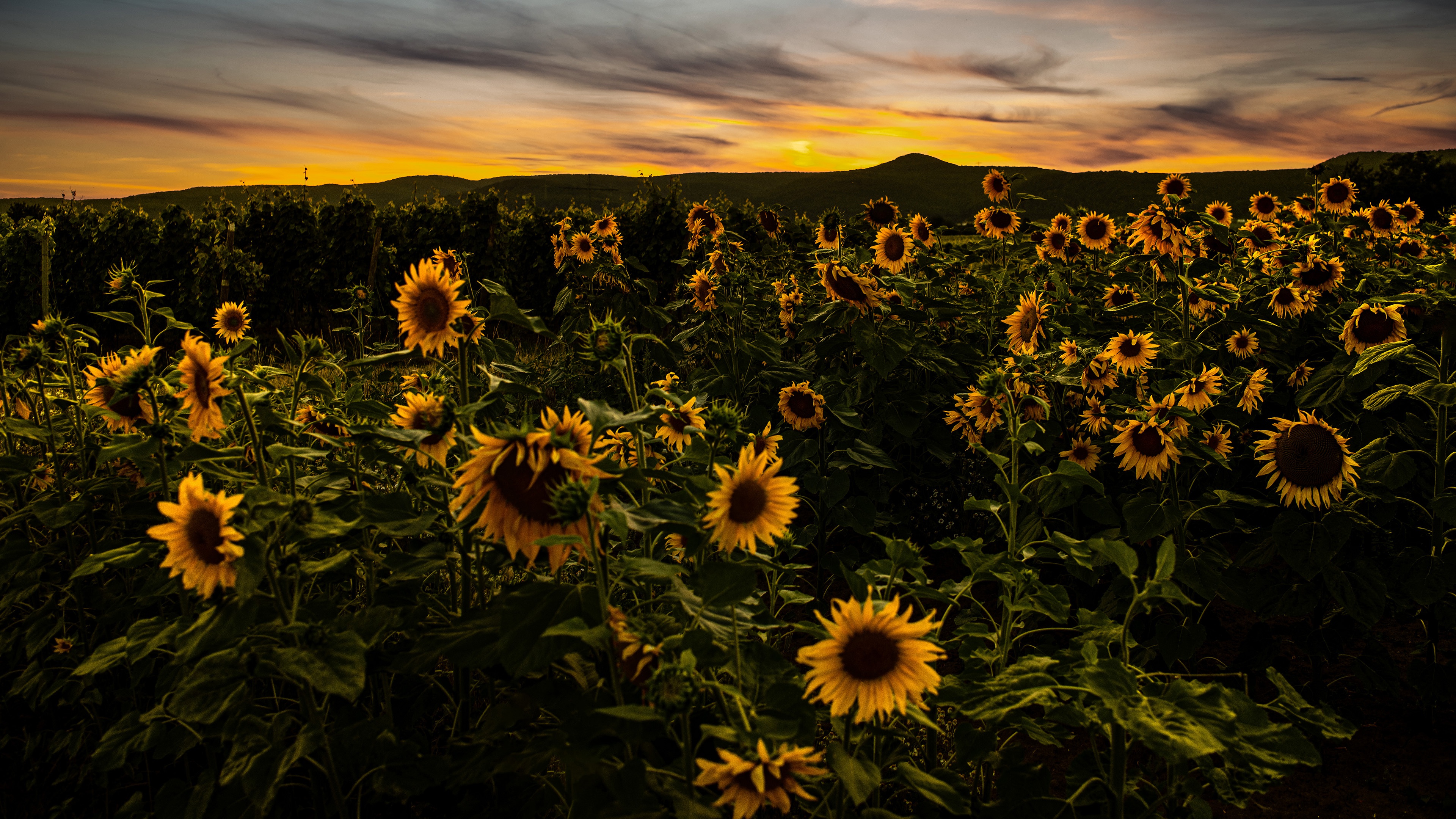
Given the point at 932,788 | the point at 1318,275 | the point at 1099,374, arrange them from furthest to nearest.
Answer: the point at 1318,275
the point at 1099,374
the point at 932,788

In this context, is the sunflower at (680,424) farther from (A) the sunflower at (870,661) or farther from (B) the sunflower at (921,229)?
(B) the sunflower at (921,229)

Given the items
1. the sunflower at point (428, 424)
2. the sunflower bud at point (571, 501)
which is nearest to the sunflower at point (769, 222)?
the sunflower at point (428, 424)

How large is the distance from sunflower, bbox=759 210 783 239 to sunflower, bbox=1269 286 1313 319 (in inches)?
140

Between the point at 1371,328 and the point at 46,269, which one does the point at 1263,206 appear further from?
the point at 46,269

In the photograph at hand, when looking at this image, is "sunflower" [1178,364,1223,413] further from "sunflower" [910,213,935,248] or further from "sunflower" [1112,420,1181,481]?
"sunflower" [910,213,935,248]

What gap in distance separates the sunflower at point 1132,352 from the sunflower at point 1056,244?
221 centimetres

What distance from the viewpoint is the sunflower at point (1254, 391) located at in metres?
2.90

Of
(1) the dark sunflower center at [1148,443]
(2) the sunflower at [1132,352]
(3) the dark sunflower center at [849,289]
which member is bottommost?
(1) the dark sunflower center at [1148,443]

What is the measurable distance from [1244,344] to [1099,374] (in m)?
1.08

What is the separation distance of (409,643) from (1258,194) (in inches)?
301

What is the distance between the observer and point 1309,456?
2625mm

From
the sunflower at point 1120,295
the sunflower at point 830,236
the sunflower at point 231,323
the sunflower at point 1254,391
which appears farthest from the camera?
the sunflower at point 830,236

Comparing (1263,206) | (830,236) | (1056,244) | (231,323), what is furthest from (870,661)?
(1263,206)

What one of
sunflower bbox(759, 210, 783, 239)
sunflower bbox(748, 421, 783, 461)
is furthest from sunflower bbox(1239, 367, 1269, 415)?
sunflower bbox(759, 210, 783, 239)
